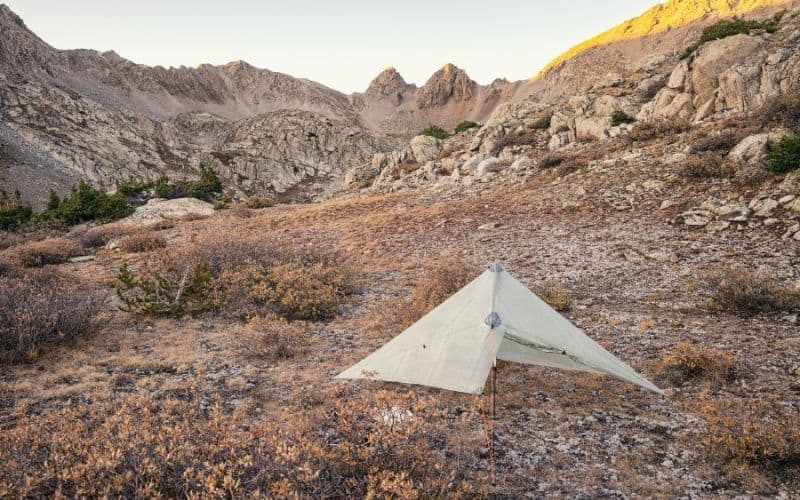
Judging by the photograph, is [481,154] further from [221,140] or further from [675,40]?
[221,140]

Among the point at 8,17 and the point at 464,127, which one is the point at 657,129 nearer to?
the point at 464,127

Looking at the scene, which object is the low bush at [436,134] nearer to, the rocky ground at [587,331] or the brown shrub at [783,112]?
the rocky ground at [587,331]

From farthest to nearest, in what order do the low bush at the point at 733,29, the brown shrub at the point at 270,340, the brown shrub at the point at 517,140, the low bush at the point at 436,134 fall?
the low bush at the point at 436,134 → the brown shrub at the point at 517,140 → the low bush at the point at 733,29 → the brown shrub at the point at 270,340

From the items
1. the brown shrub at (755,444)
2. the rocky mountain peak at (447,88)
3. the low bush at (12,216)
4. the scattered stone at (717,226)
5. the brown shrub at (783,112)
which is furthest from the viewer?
the rocky mountain peak at (447,88)

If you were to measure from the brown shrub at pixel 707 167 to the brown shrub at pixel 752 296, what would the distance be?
787cm

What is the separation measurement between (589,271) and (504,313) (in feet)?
26.6

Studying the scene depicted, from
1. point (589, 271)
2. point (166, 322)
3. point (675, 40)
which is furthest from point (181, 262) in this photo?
point (675, 40)

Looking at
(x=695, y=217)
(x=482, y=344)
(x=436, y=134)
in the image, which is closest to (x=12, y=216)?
(x=482, y=344)

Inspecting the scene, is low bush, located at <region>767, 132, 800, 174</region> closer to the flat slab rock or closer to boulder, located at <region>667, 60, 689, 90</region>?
boulder, located at <region>667, 60, 689, 90</region>

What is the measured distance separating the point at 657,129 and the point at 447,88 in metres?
172

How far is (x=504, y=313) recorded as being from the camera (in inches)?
235

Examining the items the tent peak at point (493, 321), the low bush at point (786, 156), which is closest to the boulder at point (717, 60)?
the low bush at point (786, 156)

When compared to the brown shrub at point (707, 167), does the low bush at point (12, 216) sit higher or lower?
higher

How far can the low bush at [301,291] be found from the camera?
11.4 meters
